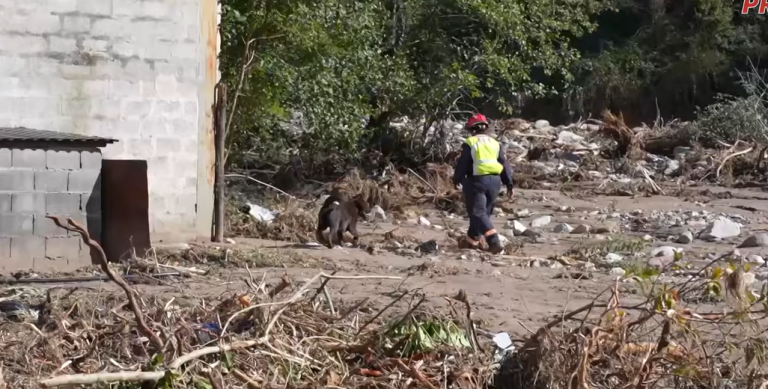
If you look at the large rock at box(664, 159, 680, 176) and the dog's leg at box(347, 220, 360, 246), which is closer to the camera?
the dog's leg at box(347, 220, 360, 246)

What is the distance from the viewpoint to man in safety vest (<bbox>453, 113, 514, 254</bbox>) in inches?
456

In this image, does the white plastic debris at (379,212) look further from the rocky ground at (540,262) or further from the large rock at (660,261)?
the large rock at (660,261)

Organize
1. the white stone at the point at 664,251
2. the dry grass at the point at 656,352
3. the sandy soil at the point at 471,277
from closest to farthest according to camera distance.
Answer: the dry grass at the point at 656,352 < the sandy soil at the point at 471,277 < the white stone at the point at 664,251

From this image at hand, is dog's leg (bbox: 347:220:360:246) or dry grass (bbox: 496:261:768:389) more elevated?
dry grass (bbox: 496:261:768:389)

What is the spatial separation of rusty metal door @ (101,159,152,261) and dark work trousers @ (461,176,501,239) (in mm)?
3438

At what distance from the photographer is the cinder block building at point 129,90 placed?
1091 centimetres


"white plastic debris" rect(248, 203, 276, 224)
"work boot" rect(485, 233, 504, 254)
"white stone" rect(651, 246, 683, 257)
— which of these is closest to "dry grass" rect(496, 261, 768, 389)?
"white stone" rect(651, 246, 683, 257)

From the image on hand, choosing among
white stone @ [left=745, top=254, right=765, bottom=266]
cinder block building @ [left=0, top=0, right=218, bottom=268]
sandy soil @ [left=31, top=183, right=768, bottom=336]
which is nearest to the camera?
sandy soil @ [left=31, top=183, right=768, bottom=336]

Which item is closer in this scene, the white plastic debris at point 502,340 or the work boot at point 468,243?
the white plastic debris at point 502,340

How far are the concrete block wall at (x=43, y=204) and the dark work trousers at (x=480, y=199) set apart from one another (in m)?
3.95

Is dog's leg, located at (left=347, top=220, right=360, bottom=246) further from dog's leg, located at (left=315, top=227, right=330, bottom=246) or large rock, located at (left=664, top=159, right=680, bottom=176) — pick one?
large rock, located at (left=664, top=159, right=680, bottom=176)

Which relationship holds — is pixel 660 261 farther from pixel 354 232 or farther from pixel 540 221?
pixel 540 221

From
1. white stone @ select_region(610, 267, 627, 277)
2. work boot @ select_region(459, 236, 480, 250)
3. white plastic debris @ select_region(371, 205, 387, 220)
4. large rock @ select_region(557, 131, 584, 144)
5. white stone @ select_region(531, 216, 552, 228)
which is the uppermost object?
white stone @ select_region(610, 267, 627, 277)

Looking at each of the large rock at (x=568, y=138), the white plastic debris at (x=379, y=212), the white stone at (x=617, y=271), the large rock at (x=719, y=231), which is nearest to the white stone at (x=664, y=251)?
the white stone at (x=617, y=271)
